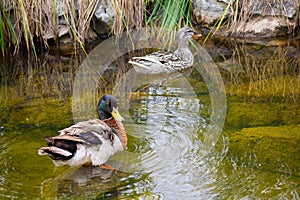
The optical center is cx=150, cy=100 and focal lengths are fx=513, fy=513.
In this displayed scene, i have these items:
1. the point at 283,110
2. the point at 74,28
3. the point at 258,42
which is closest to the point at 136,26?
the point at 74,28

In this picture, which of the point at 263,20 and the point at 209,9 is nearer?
the point at 263,20

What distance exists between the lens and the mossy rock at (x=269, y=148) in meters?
4.34

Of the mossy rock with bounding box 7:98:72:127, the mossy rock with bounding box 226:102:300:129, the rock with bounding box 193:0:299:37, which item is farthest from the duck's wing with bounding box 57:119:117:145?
the rock with bounding box 193:0:299:37

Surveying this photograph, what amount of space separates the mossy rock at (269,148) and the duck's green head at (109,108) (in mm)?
1097

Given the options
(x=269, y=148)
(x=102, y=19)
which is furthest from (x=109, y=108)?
(x=102, y=19)

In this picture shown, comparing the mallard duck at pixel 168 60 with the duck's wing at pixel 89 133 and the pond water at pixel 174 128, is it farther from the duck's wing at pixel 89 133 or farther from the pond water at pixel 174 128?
the duck's wing at pixel 89 133

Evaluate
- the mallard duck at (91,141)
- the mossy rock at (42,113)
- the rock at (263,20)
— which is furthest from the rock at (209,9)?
the mallard duck at (91,141)

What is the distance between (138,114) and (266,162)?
5.33 feet

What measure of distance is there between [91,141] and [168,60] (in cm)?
309

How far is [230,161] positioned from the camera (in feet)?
14.5

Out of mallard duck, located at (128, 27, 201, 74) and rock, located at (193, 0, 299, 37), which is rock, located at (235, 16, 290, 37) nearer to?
rock, located at (193, 0, 299, 37)

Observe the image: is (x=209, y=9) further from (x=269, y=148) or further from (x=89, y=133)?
(x=89, y=133)

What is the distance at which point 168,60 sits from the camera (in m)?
7.18

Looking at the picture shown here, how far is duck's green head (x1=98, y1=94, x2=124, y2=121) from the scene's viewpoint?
15.6 ft
